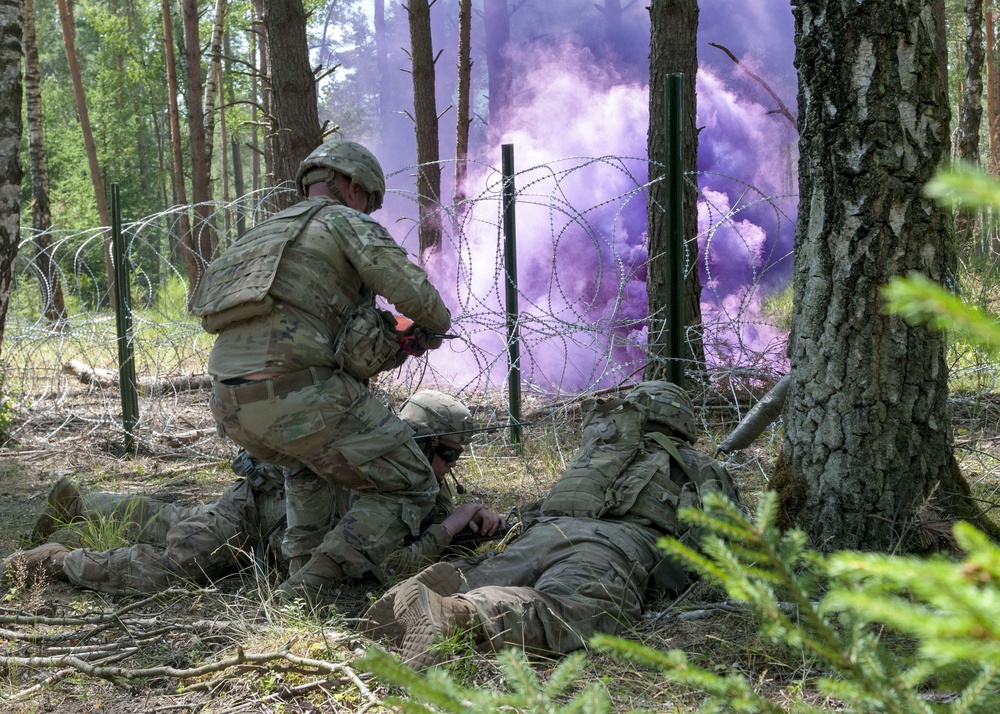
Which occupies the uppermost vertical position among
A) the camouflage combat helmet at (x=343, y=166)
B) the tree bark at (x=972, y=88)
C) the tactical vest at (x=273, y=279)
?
the tree bark at (x=972, y=88)

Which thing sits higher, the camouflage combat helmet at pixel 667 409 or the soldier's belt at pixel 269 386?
the soldier's belt at pixel 269 386

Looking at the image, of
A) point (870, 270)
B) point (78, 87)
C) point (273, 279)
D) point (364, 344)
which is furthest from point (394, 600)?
point (78, 87)

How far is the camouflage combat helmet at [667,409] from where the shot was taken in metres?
3.42

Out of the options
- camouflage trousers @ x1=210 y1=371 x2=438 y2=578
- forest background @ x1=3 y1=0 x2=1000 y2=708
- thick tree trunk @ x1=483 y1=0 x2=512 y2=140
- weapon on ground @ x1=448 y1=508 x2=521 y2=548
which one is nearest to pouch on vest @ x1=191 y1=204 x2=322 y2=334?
camouflage trousers @ x1=210 y1=371 x2=438 y2=578

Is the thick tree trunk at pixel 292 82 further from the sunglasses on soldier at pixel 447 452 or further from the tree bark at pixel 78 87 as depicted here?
the tree bark at pixel 78 87

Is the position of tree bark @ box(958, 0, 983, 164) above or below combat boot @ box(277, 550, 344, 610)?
above

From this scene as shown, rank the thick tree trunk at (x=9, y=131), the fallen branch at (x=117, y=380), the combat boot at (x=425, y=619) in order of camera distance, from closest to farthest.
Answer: the combat boot at (x=425, y=619), the thick tree trunk at (x=9, y=131), the fallen branch at (x=117, y=380)

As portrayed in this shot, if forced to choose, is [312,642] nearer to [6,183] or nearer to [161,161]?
[6,183]

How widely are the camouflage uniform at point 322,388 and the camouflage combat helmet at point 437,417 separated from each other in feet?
1.09

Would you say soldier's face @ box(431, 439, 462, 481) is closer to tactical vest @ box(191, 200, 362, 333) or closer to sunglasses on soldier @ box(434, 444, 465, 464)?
sunglasses on soldier @ box(434, 444, 465, 464)

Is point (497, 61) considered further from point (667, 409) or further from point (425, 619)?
point (425, 619)

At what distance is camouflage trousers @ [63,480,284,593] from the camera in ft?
11.3

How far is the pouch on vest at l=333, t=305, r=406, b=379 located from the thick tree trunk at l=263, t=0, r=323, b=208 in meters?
2.84

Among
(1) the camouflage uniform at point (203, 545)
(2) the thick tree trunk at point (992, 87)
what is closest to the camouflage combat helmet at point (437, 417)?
(1) the camouflage uniform at point (203, 545)
